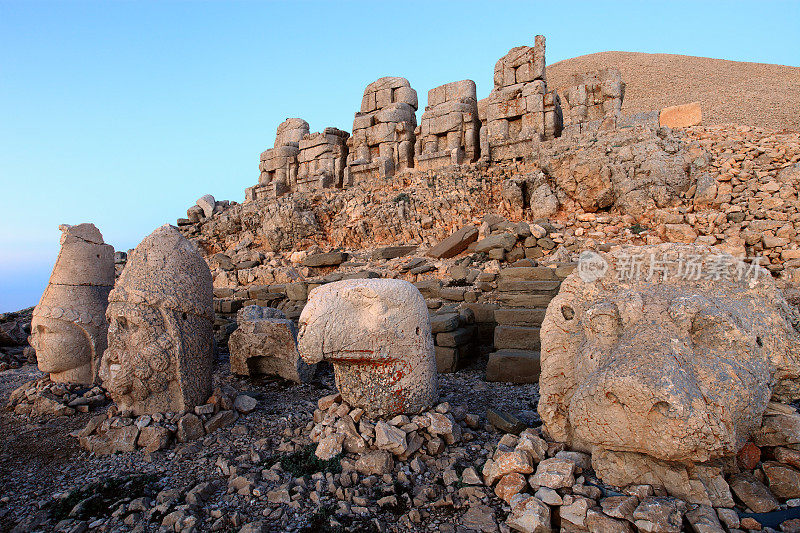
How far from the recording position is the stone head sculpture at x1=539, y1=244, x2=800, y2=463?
1917 mm

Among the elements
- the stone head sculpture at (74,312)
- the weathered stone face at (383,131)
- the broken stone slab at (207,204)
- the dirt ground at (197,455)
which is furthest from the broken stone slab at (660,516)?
the broken stone slab at (207,204)

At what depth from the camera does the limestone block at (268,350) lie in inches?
203

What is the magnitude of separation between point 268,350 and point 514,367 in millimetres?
3022

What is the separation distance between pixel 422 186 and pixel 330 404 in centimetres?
848

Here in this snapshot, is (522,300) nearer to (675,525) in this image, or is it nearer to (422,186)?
(675,525)

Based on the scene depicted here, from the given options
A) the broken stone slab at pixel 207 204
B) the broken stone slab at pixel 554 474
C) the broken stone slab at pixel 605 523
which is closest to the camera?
the broken stone slab at pixel 605 523

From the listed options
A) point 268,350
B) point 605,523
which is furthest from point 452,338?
point 605,523

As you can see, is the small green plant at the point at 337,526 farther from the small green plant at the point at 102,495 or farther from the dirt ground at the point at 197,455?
the small green plant at the point at 102,495

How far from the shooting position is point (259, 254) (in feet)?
39.0

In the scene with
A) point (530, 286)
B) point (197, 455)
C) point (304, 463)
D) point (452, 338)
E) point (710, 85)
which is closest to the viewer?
point (304, 463)

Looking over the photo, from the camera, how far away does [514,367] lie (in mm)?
4848

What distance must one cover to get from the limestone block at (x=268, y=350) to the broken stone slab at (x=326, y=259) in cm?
497

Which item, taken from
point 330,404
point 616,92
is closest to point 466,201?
point 616,92

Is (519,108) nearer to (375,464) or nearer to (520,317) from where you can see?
(520,317)
